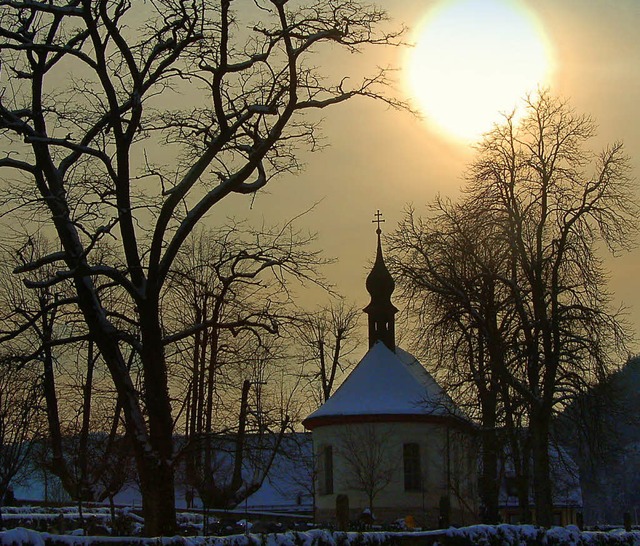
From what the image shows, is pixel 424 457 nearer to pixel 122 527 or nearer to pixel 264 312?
pixel 122 527

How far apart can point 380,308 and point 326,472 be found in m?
8.64

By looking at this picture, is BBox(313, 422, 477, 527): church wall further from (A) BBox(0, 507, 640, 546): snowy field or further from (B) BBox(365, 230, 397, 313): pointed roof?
(A) BBox(0, 507, 640, 546): snowy field

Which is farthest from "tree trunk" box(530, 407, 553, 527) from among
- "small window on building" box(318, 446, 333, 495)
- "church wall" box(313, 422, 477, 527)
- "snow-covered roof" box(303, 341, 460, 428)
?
"small window on building" box(318, 446, 333, 495)

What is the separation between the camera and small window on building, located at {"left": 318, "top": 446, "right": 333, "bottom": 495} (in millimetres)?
48125

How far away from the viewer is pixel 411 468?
47.5 metres

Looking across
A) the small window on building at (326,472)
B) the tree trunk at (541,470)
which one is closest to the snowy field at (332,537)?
the tree trunk at (541,470)

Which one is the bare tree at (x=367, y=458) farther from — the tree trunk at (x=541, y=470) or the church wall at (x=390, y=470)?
the tree trunk at (x=541, y=470)

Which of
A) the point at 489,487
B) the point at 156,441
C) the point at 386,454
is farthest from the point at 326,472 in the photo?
the point at 156,441

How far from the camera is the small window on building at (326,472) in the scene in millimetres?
48125

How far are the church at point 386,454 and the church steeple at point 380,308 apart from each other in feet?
9.58

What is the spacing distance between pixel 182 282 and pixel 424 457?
29.9m

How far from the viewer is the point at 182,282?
18984 millimetres

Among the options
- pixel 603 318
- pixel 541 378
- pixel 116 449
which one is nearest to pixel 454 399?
pixel 541 378

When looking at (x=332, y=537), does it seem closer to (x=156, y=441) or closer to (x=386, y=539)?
(x=386, y=539)
